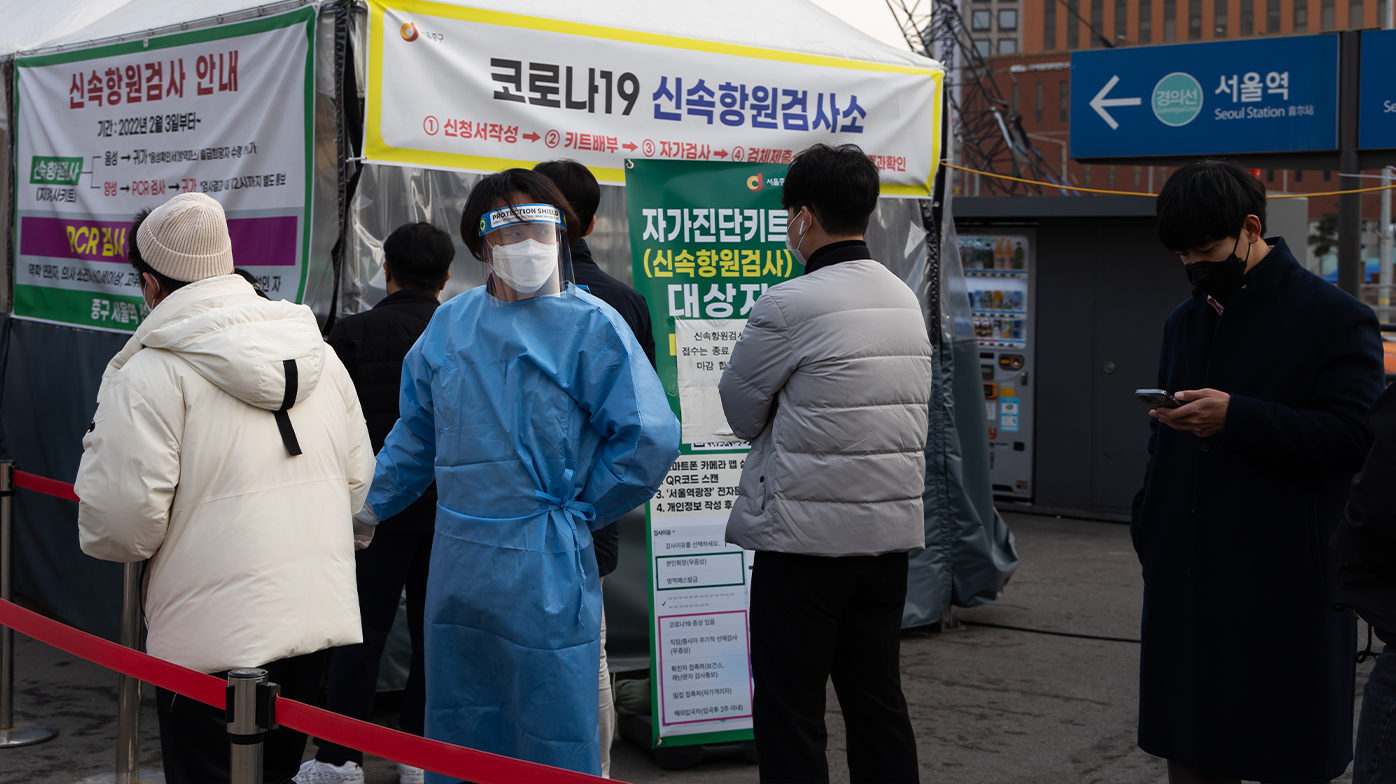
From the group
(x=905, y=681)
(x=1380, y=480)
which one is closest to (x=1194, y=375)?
(x=1380, y=480)

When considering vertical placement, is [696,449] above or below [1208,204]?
below

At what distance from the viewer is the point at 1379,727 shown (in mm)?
2139

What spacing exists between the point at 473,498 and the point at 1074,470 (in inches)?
300

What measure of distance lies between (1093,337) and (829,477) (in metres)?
6.98

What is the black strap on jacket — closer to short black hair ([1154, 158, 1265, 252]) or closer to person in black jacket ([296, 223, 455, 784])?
person in black jacket ([296, 223, 455, 784])

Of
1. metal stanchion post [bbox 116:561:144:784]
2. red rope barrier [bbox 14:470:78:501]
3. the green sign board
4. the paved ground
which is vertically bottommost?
the paved ground

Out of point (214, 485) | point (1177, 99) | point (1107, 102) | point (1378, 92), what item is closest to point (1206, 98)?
point (1177, 99)

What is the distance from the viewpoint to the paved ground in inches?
170

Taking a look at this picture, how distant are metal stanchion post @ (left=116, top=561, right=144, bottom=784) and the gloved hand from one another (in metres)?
1.19

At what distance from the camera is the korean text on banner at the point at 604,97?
459 centimetres

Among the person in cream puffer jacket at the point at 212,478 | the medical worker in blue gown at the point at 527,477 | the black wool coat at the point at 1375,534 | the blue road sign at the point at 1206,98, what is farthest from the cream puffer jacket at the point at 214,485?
the blue road sign at the point at 1206,98

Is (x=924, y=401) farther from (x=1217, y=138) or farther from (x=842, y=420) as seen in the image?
(x=1217, y=138)

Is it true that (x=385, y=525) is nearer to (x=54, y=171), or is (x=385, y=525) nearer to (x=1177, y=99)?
(x=54, y=171)

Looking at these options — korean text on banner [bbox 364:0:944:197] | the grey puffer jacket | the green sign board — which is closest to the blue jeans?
the grey puffer jacket
